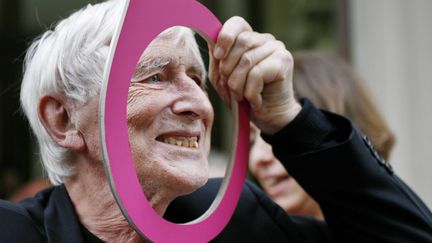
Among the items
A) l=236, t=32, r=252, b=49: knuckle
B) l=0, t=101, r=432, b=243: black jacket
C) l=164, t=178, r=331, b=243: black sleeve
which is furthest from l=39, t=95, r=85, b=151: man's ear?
l=236, t=32, r=252, b=49: knuckle

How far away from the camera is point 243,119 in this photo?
1.38 metres

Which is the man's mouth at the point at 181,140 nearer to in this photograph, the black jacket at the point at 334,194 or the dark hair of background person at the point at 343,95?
the black jacket at the point at 334,194

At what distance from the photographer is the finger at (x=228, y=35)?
1245 millimetres

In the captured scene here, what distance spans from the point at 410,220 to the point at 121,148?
28.1 inches

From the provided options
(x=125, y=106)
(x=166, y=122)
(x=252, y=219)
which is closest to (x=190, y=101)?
(x=166, y=122)

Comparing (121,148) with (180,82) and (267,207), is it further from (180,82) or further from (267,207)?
(267,207)

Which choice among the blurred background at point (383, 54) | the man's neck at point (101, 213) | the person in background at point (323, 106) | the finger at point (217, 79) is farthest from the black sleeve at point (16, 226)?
the blurred background at point (383, 54)

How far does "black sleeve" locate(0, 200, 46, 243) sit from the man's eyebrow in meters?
0.33

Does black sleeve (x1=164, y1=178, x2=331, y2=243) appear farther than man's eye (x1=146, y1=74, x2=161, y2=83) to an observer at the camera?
Yes

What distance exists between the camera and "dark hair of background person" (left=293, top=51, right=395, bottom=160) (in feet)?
6.27

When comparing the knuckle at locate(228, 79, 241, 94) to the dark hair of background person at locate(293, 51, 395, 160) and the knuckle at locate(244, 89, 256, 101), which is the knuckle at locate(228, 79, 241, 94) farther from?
the dark hair of background person at locate(293, 51, 395, 160)

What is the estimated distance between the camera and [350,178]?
4.61 ft

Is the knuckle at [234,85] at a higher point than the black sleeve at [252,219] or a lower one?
higher

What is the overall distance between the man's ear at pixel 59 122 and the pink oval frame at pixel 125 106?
0.27 metres
